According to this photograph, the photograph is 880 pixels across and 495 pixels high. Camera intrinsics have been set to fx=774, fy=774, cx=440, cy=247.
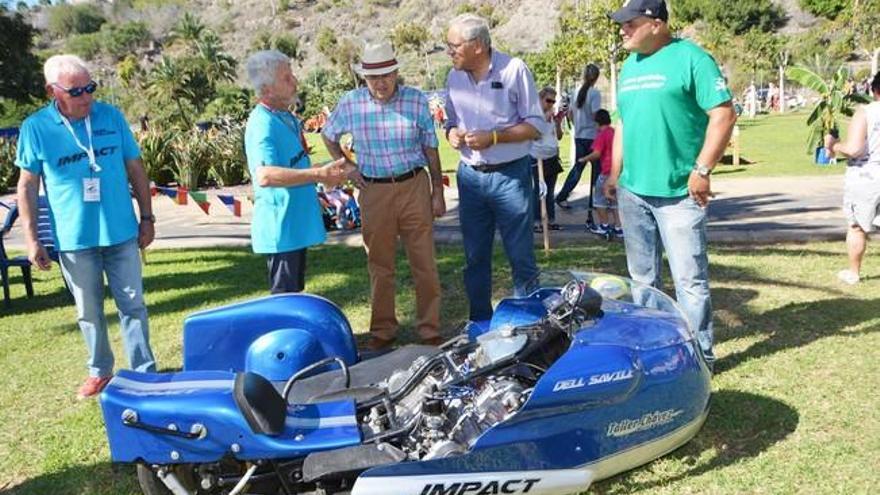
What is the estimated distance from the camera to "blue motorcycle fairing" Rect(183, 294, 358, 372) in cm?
384

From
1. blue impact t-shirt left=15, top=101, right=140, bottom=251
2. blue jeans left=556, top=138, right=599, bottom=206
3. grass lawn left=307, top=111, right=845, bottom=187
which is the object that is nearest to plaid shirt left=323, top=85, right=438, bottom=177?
blue impact t-shirt left=15, top=101, right=140, bottom=251

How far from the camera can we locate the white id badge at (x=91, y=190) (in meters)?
4.49

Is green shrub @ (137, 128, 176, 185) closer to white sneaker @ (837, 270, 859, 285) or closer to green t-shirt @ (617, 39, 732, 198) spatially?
white sneaker @ (837, 270, 859, 285)

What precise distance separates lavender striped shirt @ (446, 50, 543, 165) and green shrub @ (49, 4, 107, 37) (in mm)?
184505

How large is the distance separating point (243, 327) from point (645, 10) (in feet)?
8.69

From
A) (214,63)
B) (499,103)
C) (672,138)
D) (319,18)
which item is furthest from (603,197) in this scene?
(319,18)

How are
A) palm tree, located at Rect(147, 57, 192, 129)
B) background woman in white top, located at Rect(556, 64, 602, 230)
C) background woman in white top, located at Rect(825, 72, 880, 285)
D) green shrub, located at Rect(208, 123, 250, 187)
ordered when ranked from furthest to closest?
1. palm tree, located at Rect(147, 57, 192, 129)
2. green shrub, located at Rect(208, 123, 250, 187)
3. background woman in white top, located at Rect(556, 64, 602, 230)
4. background woman in white top, located at Rect(825, 72, 880, 285)

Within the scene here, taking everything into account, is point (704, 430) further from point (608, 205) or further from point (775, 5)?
point (775, 5)

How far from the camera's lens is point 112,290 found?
475 centimetres

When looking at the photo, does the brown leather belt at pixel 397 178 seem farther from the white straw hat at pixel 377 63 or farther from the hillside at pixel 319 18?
the hillside at pixel 319 18

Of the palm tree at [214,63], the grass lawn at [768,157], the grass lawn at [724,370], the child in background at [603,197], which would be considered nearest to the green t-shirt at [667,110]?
the grass lawn at [724,370]

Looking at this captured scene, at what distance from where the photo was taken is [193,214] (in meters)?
13.4

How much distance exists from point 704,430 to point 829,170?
472 inches

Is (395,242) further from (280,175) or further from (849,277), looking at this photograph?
(849,277)
